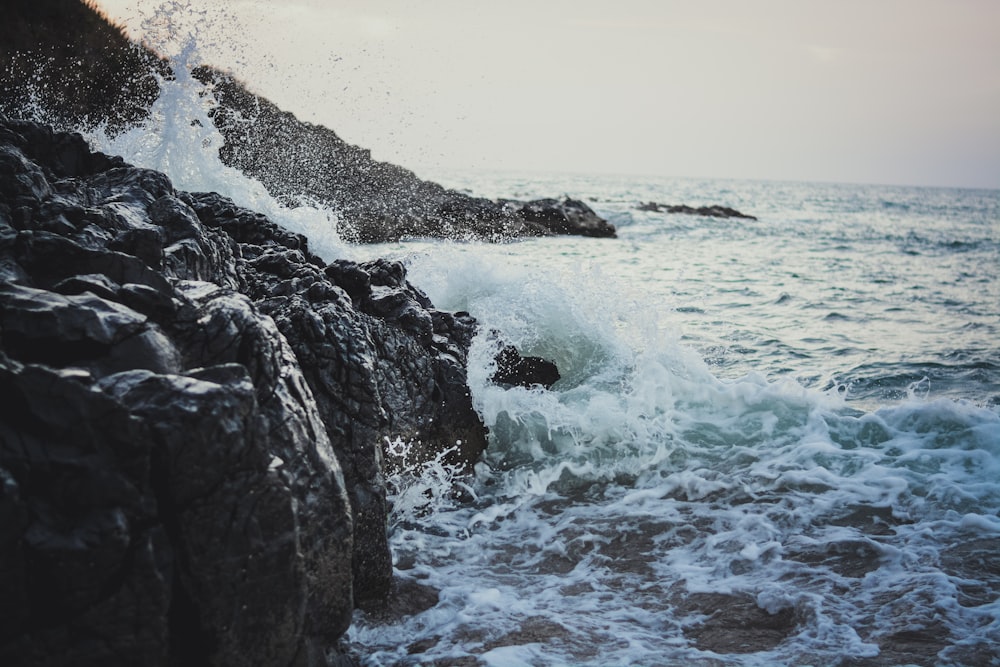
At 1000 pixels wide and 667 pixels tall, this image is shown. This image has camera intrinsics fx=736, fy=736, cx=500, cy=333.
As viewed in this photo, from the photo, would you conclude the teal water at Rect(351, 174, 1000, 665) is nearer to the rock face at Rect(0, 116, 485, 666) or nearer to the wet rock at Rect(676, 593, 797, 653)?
the wet rock at Rect(676, 593, 797, 653)

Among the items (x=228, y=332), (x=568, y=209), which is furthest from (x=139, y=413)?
(x=568, y=209)

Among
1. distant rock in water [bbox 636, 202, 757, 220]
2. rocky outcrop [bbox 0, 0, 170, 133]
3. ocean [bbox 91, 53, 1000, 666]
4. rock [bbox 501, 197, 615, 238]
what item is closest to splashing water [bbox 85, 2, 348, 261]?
ocean [bbox 91, 53, 1000, 666]

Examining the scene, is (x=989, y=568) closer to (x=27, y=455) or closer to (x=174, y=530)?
(x=174, y=530)

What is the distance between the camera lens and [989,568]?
4445mm

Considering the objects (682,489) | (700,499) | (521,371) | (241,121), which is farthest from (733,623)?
(241,121)

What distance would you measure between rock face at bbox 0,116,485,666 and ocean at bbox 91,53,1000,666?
89 centimetres

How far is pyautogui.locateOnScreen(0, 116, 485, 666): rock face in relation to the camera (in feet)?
7.64

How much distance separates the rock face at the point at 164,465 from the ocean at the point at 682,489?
2.90 ft

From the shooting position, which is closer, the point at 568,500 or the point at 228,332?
the point at 228,332

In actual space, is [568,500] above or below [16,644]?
below

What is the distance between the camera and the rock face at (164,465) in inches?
91.7

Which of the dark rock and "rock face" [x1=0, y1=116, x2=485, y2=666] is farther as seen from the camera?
the dark rock

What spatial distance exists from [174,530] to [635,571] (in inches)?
110

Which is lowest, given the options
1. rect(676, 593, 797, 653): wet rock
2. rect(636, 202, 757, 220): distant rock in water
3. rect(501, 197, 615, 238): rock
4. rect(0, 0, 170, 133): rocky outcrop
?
rect(676, 593, 797, 653): wet rock
